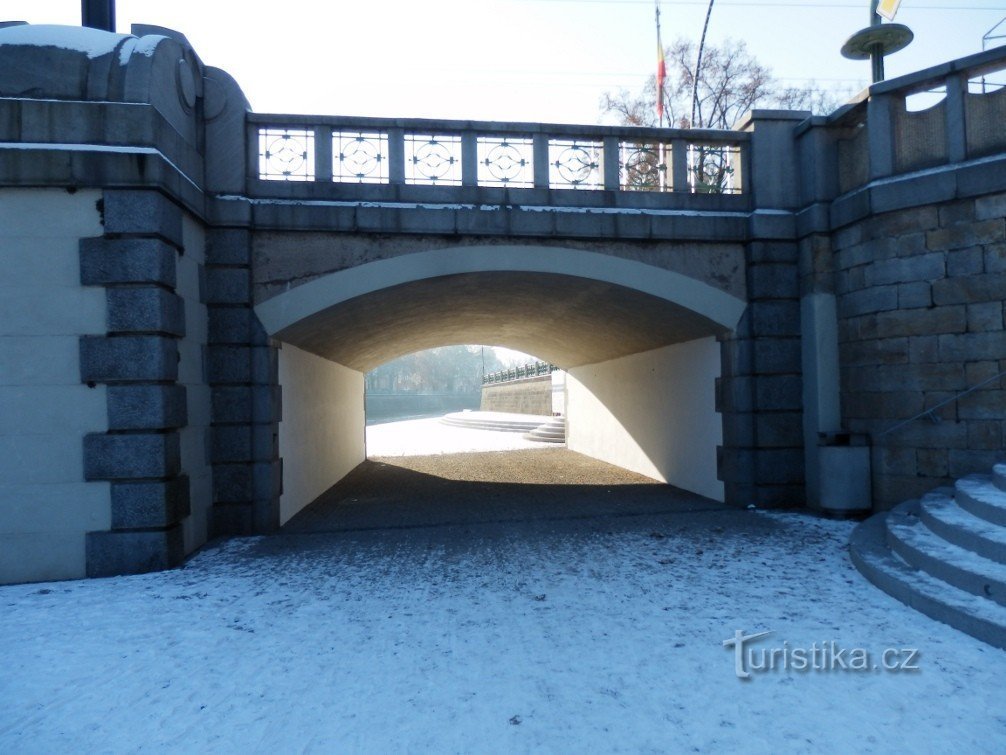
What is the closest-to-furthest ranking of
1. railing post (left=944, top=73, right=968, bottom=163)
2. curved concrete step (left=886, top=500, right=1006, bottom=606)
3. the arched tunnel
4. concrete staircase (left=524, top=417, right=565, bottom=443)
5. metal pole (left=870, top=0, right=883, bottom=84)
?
curved concrete step (left=886, top=500, right=1006, bottom=606) < railing post (left=944, top=73, right=968, bottom=163) < the arched tunnel < metal pole (left=870, top=0, right=883, bottom=84) < concrete staircase (left=524, top=417, right=565, bottom=443)

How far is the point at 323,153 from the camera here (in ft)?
23.1

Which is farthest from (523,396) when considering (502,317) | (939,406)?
(939,406)

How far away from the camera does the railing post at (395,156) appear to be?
7.15 meters

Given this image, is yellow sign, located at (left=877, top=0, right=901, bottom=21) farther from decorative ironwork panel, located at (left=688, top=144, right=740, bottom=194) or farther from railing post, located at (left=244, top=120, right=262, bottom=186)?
railing post, located at (left=244, top=120, right=262, bottom=186)

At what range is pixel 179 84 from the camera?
612cm

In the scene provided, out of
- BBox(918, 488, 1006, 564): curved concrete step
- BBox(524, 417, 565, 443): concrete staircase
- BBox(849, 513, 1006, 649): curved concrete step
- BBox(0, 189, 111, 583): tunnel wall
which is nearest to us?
BBox(849, 513, 1006, 649): curved concrete step

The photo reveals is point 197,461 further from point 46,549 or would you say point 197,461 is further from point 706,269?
point 706,269

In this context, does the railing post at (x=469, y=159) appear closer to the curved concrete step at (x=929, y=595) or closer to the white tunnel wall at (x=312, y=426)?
the white tunnel wall at (x=312, y=426)

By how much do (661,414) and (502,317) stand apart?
343 centimetres

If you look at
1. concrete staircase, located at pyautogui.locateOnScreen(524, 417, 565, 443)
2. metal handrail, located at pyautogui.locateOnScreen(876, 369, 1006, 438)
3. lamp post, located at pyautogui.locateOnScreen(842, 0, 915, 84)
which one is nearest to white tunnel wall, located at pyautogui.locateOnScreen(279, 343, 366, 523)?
metal handrail, located at pyautogui.locateOnScreen(876, 369, 1006, 438)

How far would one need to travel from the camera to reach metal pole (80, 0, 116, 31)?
20.9ft

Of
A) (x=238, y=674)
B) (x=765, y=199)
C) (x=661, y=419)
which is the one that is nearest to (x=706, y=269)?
(x=765, y=199)

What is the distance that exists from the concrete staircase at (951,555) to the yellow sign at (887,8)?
590 cm

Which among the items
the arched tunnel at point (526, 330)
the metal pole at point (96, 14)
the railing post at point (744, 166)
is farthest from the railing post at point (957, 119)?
the metal pole at point (96, 14)
